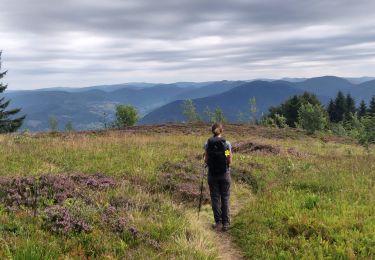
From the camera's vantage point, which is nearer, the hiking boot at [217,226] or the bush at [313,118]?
A: the hiking boot at [217,226]

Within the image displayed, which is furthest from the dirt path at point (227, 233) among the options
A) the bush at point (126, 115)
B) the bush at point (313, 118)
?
the bush at point (126, 115)

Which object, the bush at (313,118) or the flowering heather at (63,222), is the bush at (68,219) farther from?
the bush at (313,118)

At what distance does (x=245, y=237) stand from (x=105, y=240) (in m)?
3.42

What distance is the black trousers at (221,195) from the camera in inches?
411

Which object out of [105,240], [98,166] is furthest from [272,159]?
[105,240]

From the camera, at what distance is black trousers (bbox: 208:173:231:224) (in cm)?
1043

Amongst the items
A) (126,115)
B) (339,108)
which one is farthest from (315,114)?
(126,115)

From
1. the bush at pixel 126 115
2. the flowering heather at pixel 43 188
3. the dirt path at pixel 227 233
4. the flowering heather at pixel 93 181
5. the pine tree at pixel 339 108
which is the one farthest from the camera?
the pine tree at pixel 339 108

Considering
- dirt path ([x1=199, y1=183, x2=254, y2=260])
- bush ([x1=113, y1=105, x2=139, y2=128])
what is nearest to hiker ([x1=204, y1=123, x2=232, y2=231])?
dirt path ([x1=199, y1=183, x2=254, y2=260])

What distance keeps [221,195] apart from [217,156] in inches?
40.9

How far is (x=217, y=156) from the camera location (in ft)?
34.2

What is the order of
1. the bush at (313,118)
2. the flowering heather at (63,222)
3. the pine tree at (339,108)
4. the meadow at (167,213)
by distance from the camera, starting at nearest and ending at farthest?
the meadow at (167,213) < the flowering heather at (63,222) < the bush at (313,118) < the pine tree at (339,108)

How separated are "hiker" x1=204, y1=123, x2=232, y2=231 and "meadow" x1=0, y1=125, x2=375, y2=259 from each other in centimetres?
38

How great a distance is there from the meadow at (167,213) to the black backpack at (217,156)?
53.2 inches
